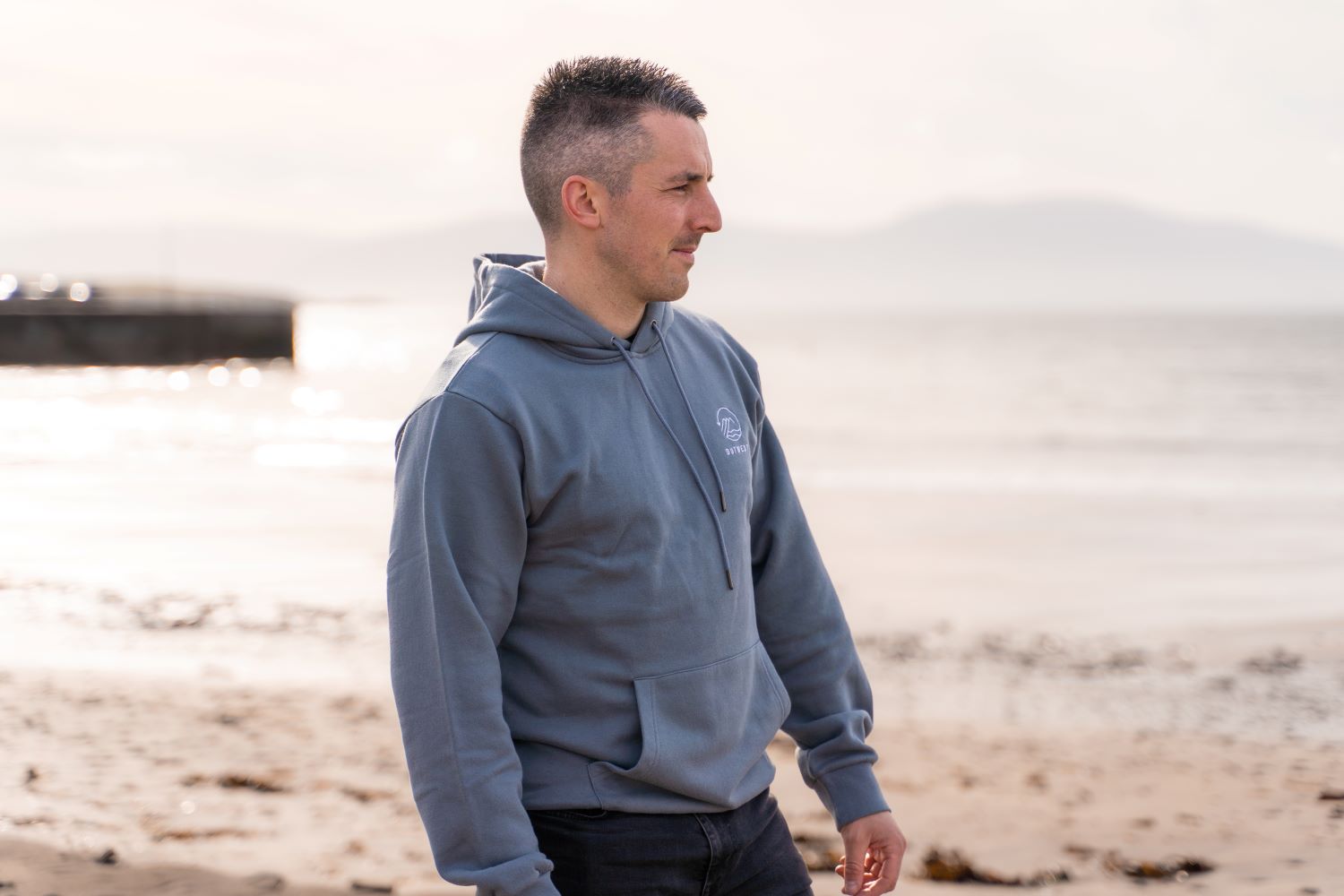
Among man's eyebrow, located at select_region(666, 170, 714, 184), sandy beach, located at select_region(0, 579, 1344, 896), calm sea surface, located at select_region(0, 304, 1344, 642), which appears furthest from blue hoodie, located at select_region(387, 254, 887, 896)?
calm sea surface, located at select_region(0, 304, 1344, 642)

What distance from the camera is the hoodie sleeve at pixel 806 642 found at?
2514mm

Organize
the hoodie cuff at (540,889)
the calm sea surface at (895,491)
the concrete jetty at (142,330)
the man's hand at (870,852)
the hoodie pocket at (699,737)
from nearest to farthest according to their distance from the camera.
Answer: the hoodie cuff at (540,889) → the hoodie pocket at (699,737) → the man's hand at (870,852) → the calm sea surface at (895,491) → the concrete jetty at (142,330)

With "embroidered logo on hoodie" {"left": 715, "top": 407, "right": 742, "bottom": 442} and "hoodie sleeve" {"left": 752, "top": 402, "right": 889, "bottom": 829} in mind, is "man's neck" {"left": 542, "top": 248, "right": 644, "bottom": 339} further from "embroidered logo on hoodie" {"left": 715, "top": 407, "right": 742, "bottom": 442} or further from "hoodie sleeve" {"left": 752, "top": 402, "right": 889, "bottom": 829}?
"hoodie sleeve" {"left": 752, "top": 402, "right": 889, "bottom": 829}

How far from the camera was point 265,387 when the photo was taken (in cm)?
3709

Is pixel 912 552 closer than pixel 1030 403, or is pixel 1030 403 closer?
pixel 912 552

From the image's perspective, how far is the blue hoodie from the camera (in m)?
2.00

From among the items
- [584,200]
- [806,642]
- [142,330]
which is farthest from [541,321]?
[142,330]

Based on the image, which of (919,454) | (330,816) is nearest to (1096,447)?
(919,454)

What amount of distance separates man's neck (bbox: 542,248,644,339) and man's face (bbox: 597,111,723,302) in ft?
0.09

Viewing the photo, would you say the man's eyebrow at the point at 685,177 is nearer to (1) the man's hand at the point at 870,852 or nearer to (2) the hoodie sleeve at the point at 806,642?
(2) the hoodie sleeve at the point at 806,642

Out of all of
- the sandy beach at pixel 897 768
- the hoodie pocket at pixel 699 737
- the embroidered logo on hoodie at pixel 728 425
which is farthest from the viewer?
the sandy beach at pixel 897 768

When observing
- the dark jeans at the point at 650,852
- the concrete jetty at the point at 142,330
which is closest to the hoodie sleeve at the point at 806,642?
the dark jeans at the point at 650,852

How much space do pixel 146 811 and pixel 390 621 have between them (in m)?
3.66

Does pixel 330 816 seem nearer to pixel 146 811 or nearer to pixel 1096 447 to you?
pixel 146 811
